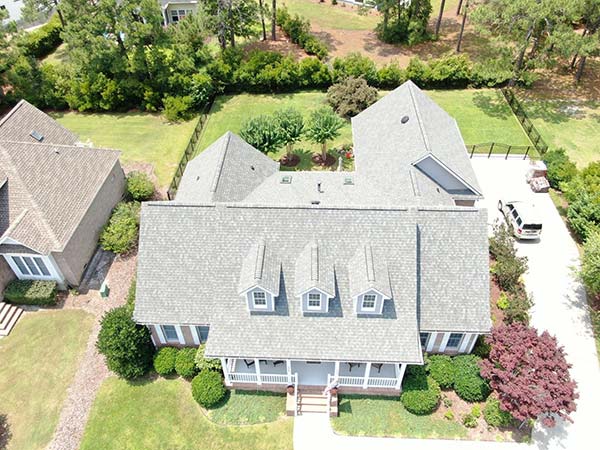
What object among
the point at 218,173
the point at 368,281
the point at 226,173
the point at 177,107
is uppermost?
the point at 218,173

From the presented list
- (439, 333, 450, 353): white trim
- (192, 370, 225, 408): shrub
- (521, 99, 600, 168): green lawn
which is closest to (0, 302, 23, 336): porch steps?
(192, 370, 225, 408): shrub

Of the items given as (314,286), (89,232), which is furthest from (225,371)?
(89,232)

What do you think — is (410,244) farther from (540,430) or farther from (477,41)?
(477,41)

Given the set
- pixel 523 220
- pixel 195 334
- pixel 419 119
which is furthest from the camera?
pixel 523 220

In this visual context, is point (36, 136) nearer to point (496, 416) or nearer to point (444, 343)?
point (444, 343)

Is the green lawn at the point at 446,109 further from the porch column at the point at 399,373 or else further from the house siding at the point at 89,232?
the porch column at the point at 399,373

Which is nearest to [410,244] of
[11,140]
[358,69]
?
[11,140]

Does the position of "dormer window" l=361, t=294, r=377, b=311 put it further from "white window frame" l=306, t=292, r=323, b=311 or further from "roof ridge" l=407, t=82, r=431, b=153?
"roof ridge" l=407, t=82, r=431, b=153
